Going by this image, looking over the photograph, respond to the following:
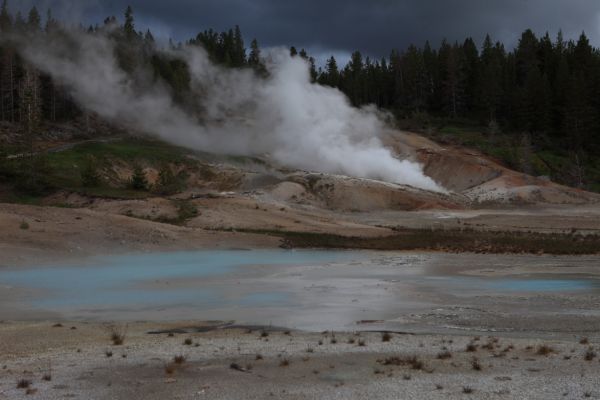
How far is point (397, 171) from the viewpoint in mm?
75812

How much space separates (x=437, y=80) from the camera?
120562 millimetres

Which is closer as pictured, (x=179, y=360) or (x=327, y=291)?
(x=179, y=360)

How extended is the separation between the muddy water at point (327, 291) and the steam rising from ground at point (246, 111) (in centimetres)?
4347

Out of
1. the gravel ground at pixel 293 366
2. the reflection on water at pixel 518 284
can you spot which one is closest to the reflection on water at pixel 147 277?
the gravel ground at pixel 293 366

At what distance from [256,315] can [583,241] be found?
1081 inches

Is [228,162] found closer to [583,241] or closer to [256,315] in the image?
[583,241]

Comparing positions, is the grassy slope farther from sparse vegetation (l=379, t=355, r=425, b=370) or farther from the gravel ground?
sparse vegetation (l=379, t=355, r=425, b=370)

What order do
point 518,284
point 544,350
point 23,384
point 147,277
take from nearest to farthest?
point 23,384, point 544,350, point 518,284, point 147,277

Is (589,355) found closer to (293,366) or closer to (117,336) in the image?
(293,366)

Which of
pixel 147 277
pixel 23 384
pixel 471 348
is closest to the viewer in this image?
pixel 23 384

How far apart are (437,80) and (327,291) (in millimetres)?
103629

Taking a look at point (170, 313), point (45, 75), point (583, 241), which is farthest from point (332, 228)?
point (45, 75)

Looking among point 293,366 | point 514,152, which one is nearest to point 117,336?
point 293,366

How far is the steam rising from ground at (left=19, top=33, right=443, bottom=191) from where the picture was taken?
77.9 m
